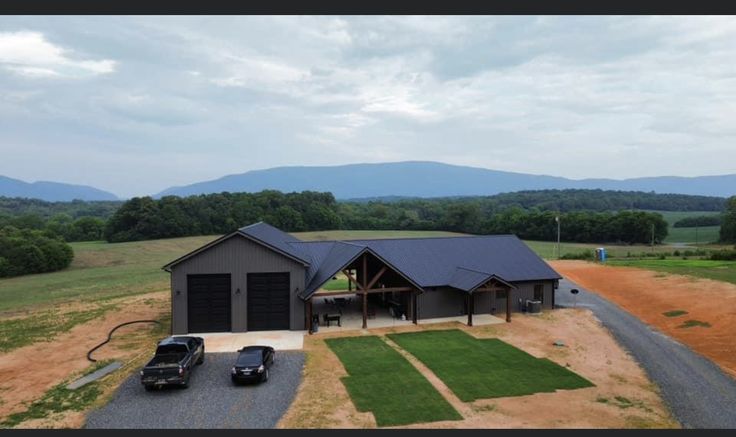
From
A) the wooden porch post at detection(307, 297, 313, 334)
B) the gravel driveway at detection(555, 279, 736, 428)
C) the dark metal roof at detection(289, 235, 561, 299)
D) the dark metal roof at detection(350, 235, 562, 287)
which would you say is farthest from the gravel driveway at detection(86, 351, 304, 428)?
the gravel driveway at detection(555, 279, 736, 428)

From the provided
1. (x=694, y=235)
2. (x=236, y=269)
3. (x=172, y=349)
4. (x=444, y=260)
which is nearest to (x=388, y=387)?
(x=172, y=349)

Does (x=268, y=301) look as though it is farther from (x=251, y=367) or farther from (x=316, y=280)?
(x=251, y=367)

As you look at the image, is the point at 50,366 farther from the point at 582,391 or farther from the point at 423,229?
the point at 423,229

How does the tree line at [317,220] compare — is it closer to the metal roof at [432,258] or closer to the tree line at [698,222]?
the tree line at [698,222]

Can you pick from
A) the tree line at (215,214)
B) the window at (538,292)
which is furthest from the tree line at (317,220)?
the window at (538,292)

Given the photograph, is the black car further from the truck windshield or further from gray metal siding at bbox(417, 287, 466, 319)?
gray metal siding at bbox(417, 287, 466, 319)
